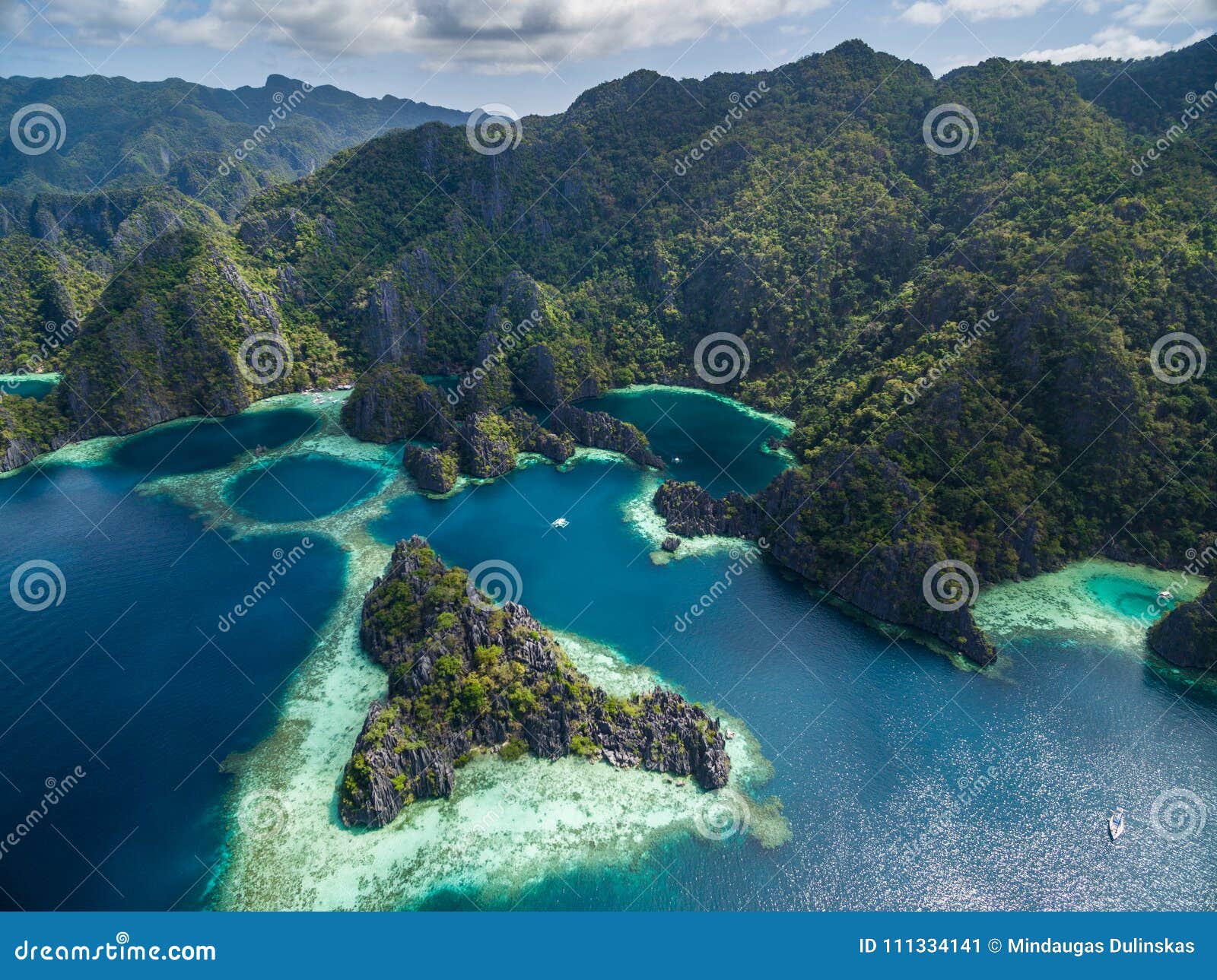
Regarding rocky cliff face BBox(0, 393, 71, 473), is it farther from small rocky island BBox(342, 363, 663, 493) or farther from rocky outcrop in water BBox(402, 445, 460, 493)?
rocky outcrop in water BBox(402, 445, 460, 493)

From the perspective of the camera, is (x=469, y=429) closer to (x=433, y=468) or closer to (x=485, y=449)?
(x=485, y=449)

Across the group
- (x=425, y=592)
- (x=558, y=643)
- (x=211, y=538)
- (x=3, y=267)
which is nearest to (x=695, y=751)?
(x=558, y=643)

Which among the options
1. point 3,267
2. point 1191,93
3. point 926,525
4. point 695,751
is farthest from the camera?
point 3,267

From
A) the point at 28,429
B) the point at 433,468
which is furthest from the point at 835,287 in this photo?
the point at 28,429

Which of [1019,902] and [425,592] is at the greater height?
[425,592]

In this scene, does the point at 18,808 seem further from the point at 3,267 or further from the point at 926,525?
the point at 3,267

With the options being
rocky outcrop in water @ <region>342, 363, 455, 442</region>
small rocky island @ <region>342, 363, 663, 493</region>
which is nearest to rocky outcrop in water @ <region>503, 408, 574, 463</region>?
small rocky island @ <region>342, 363, 663, 493</region>
